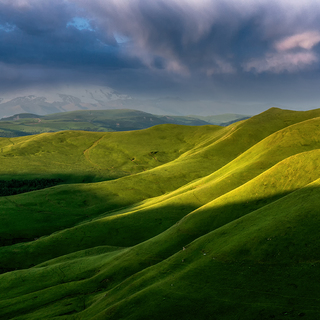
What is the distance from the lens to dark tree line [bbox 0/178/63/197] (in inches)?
6378

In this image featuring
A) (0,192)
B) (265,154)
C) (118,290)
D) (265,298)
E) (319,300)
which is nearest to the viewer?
(319,300)

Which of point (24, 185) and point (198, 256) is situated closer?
point (198, 256)

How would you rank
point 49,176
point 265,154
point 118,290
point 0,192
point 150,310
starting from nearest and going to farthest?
point 150,310 < point 118,290 < point 265,154 < point 0,192 < point 49,176

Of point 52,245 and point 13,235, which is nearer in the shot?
point 52,245

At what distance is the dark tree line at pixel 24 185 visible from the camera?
162m

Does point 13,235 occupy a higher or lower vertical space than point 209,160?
lower

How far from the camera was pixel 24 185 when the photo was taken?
17375 centimetres

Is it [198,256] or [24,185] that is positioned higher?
[198,256]

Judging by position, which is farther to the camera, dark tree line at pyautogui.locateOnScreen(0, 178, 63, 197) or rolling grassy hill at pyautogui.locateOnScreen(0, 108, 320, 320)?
dark tree line at pyautogui.locateOnScreen(0, 178, 63, 197)

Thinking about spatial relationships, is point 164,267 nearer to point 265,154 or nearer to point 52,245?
point 52,245

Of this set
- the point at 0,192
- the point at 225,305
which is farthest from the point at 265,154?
the point at 0,192

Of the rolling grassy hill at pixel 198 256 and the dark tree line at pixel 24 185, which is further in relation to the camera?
the dark tree line at pixel 24 185

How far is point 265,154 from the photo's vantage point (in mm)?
82375

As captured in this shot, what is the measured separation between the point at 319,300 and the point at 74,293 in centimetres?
2958
